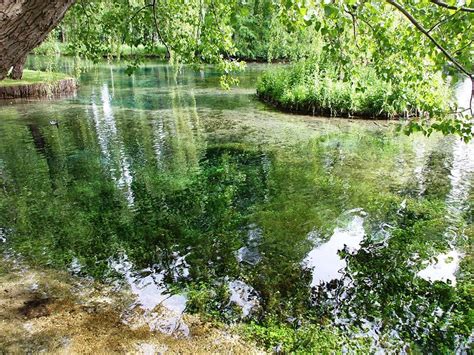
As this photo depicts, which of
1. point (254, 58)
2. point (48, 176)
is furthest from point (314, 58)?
point (254, 58)

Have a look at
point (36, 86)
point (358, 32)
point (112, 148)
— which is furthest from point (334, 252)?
point (36, 86)

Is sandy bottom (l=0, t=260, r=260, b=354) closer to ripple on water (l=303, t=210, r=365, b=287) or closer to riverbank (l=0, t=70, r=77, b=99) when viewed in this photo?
ripple on water (l=303, t=210, r=365, b=287)

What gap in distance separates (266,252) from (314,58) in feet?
40.4

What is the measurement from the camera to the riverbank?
1683cm

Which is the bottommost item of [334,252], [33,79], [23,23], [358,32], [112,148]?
[334,252]

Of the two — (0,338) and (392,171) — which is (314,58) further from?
(0,338)

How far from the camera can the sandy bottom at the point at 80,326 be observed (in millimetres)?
3521

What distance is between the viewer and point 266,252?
527cm

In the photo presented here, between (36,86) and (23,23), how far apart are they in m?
17.4

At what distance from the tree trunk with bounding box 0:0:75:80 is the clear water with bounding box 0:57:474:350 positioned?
8.74 ft

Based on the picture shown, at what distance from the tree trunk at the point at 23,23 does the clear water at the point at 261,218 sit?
2665 mm

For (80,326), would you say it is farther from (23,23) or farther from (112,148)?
(112,148)

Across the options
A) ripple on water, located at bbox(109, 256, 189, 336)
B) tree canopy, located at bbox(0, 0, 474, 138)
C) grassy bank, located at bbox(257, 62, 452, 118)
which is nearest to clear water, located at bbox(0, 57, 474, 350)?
ripple on water, located at bbox(109, 256, 189, 336)

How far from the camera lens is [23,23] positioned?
2.00m
